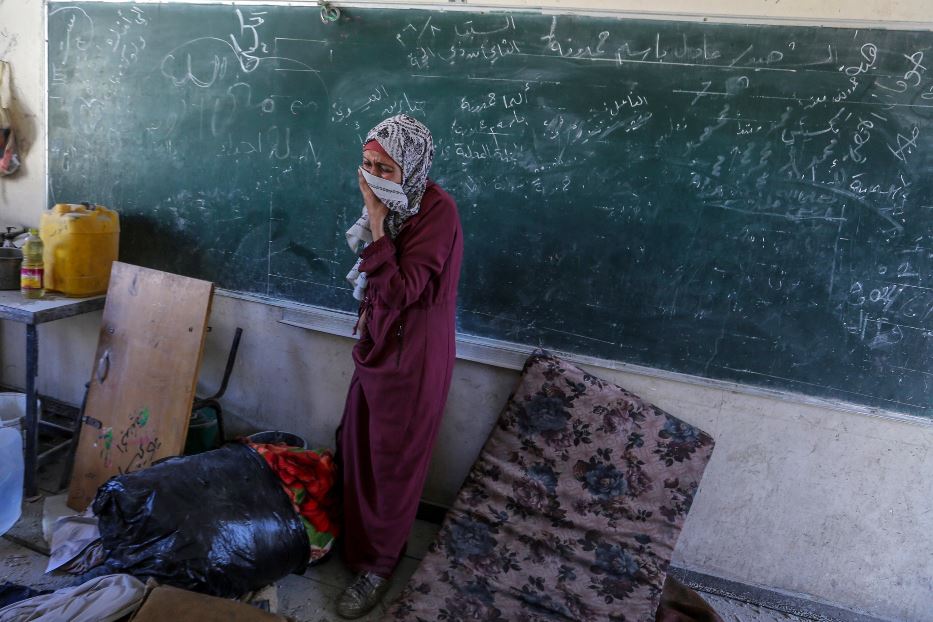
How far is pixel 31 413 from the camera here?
268 cm

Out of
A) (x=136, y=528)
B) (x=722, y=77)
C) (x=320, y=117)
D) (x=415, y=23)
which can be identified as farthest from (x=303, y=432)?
(x=722, y=77)

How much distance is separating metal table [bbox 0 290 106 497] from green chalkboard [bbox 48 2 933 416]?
72cm

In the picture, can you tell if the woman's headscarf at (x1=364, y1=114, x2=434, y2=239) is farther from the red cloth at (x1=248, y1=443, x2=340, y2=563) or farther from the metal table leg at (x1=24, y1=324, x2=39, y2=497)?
the metal table leg at (x1=24, y1=324, x2=39, y2=497)

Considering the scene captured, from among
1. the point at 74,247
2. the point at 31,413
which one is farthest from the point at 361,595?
the point at 74,247

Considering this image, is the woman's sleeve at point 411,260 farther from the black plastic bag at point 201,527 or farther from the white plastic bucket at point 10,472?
the white plastic bucket at point 10,472

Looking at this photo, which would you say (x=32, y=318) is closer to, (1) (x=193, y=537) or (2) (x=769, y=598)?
(1) (x=193, y=537)

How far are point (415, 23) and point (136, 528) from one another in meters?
2.32

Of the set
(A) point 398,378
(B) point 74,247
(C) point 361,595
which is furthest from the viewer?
(B) point 74,247

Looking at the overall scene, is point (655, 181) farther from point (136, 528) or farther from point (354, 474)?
point (136, 528)

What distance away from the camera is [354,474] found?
8.00ft

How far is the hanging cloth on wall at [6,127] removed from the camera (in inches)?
128

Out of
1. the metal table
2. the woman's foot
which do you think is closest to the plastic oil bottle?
the metal table

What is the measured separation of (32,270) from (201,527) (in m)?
1.66

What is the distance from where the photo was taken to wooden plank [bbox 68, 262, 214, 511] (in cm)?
264
